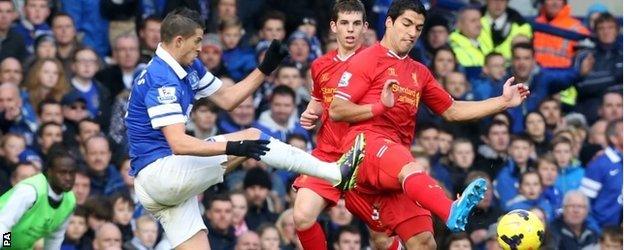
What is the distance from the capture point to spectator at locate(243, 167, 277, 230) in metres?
19.3

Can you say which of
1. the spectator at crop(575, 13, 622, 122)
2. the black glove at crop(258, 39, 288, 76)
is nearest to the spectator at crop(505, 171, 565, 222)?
the spectator at crop(575, 13, 622, 122)

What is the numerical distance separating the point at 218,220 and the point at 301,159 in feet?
14.0

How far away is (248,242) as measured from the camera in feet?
61.5

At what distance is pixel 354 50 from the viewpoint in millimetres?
16156

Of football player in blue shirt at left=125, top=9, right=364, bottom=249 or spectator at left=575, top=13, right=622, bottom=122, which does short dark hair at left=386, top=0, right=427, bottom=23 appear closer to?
football player in blue shirt at left=125, top=9, right=364, bottom=249

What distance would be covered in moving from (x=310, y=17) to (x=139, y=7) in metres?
1.84

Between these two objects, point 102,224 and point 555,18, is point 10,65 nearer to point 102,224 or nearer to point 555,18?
point 102,224

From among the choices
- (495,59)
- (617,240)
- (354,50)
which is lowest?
(617,240)

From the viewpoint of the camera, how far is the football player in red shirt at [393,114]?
15.0 metres

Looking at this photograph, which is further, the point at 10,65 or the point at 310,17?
the point at 310,17

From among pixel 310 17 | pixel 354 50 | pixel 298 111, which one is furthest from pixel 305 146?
pixel 354 50

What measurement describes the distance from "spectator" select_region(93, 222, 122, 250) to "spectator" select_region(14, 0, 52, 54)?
2558 millimetres

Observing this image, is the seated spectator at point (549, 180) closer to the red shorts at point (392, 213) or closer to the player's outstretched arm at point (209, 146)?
the red shorts at point (392, 213)

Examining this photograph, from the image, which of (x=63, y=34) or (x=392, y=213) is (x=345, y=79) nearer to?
(x=392, y=213)
